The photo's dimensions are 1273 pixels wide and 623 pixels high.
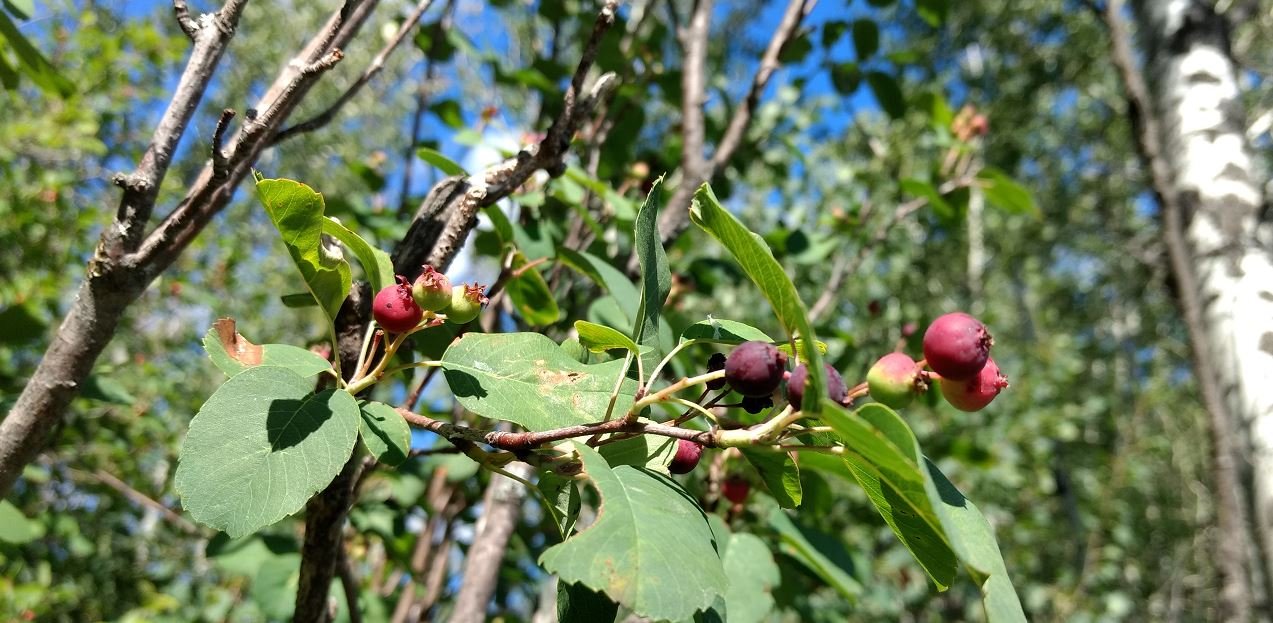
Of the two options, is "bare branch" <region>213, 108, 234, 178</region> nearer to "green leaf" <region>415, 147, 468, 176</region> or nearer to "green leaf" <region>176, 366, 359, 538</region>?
"green leaf" <region>176, 366, 359, 538</region>

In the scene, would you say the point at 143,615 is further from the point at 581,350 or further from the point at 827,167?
the point at 827,167

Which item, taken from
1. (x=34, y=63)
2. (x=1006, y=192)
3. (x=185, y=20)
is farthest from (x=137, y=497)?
(x=1006, y=192)

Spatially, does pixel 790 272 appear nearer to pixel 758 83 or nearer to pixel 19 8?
pixel 758 83

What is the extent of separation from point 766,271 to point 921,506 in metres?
0.21

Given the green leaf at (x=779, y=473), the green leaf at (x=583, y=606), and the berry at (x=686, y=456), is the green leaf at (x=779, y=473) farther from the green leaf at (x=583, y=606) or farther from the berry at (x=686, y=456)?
→ the green leaf at (x=583, y=606)

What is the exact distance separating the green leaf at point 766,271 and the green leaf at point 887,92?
1795 millimetres

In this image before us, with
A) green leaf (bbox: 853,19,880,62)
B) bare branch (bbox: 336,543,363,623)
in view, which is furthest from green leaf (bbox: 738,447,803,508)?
green leaf (bbox: 853,19,880,62)

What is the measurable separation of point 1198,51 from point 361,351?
242 cm

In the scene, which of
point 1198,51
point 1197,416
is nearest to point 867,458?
point 1198,51

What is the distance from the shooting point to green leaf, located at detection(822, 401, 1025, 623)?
1.63ft

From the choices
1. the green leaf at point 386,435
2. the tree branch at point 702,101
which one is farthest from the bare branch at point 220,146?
the tree branch at point 702,101

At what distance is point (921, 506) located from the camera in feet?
1.90

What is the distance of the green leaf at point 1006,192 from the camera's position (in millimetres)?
2160

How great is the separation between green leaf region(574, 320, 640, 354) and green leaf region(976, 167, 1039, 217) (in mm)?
1757
